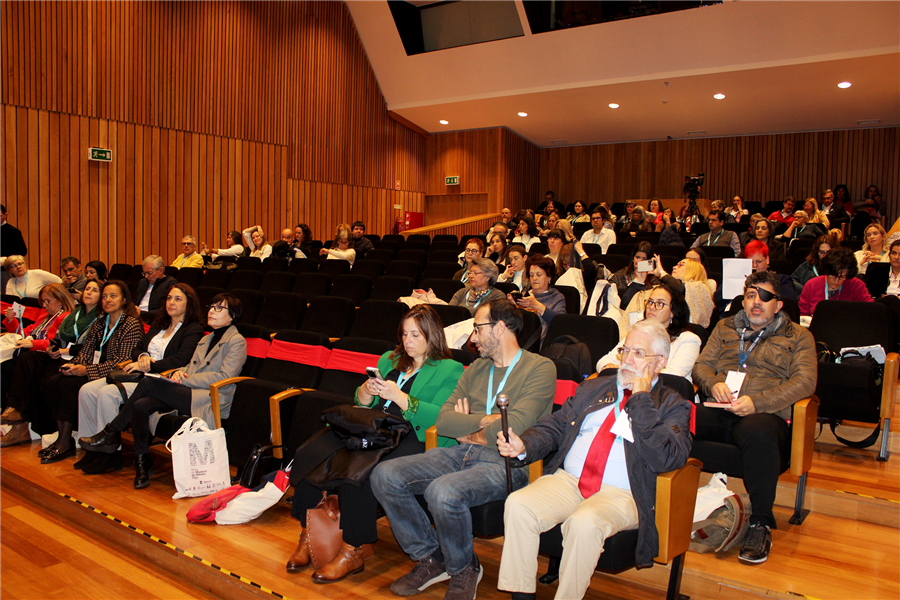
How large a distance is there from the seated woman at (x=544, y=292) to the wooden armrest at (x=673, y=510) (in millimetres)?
1785

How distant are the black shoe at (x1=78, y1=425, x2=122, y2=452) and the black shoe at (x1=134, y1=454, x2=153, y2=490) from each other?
23 centimetres

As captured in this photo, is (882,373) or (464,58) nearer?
(882,373)

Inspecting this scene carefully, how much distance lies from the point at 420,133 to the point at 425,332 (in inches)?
425

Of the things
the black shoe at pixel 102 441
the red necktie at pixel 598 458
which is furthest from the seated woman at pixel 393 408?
the black shoe at pixel 102 441

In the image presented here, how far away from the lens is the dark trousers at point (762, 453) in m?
2.35

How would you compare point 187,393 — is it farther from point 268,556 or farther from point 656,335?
point 656,335

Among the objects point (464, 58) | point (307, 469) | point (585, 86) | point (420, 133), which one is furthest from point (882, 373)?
point (420, 133)

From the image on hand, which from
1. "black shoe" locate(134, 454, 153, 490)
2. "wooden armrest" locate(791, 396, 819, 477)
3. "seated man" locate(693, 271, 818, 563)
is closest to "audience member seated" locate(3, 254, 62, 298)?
"black shoe" locate(134, 454, 153, 490)

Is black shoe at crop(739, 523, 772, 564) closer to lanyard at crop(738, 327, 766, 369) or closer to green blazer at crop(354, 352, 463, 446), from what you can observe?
lanyard at crop(738, 327, 766, 369)

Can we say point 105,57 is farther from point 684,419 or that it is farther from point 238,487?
point 684,419

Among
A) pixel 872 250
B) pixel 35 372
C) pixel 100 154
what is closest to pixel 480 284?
pixel 35 372

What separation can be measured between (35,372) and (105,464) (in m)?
0.99

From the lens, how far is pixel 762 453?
2387 mm

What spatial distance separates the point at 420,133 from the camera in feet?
42.1
